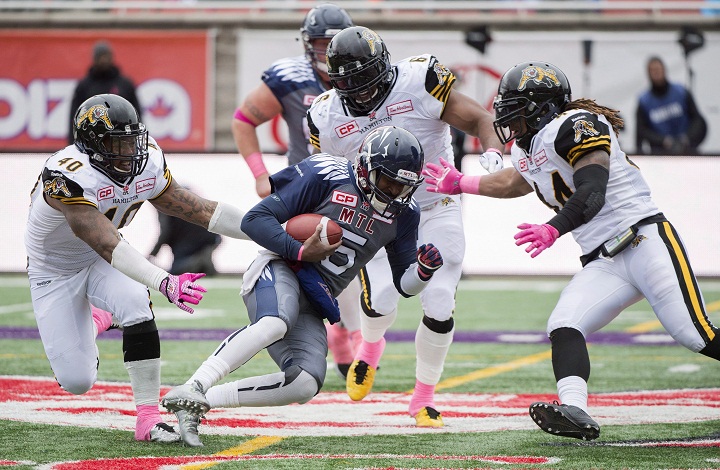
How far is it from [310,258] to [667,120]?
369 inches

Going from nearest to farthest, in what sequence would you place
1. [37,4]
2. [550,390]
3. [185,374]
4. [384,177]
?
[384,177]
[550,390]
[185,374]
[37,4]

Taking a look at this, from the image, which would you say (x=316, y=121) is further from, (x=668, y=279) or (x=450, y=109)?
(x=668, y=279)

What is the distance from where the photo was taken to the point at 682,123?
1304cm

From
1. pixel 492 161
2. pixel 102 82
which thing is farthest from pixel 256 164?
pixel 102 82

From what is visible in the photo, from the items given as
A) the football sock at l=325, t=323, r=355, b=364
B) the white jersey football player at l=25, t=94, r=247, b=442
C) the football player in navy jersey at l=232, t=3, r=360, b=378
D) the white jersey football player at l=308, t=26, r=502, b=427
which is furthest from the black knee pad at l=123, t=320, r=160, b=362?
the football sock at l=325, t=323, r=355, b=364

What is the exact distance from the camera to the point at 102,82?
11750 millimetres

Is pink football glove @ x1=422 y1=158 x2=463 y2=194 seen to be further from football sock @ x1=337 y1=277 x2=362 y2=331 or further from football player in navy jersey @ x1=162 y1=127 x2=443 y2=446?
football sock @ x1=337 y1=277 x2=362 y2=331

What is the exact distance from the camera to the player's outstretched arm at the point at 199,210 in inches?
201

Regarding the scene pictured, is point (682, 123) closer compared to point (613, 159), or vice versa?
point (613, 159)

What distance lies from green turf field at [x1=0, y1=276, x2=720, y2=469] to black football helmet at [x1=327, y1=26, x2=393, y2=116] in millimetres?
1522

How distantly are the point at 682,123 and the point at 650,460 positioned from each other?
950 centimetres

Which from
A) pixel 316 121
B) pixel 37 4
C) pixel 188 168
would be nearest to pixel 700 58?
pixel 188 168

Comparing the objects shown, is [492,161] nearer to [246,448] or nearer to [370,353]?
[370,353]

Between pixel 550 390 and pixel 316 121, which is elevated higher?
pixel 316 121
